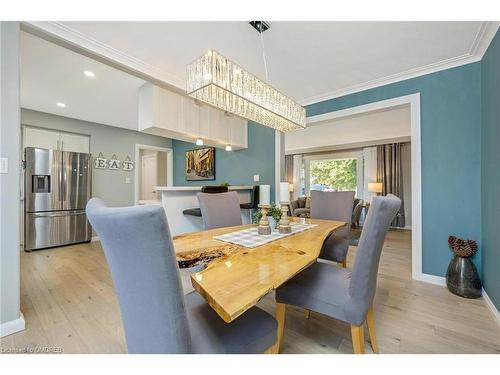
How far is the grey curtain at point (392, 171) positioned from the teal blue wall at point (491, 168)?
3855 millimetres

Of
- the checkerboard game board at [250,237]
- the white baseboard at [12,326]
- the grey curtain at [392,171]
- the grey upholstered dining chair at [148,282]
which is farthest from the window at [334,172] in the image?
the white baseboard at [12,326]

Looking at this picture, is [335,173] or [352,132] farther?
[335,173]

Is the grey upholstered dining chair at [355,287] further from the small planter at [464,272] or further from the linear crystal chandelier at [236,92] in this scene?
the small planter at [464,272]

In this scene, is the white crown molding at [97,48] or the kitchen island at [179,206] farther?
the kitchen island at [179,206]

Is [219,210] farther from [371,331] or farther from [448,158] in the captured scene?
[448,158]

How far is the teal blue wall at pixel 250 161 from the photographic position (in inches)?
151

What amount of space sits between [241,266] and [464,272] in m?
2.33

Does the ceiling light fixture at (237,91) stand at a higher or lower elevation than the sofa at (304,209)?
higher

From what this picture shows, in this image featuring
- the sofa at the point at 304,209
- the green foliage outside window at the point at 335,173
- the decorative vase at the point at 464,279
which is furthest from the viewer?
the green foliage outside window at the point at 335,173

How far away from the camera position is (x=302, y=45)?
2047mm

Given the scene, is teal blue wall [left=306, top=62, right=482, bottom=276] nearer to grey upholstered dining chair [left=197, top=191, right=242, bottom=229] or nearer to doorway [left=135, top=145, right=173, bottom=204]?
grey upholstered dining chair [left=197, top=191, right=242, bottom=229]

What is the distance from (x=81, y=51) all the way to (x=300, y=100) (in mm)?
2648

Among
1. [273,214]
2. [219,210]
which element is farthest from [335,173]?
[273,214]

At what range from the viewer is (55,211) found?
372cm
